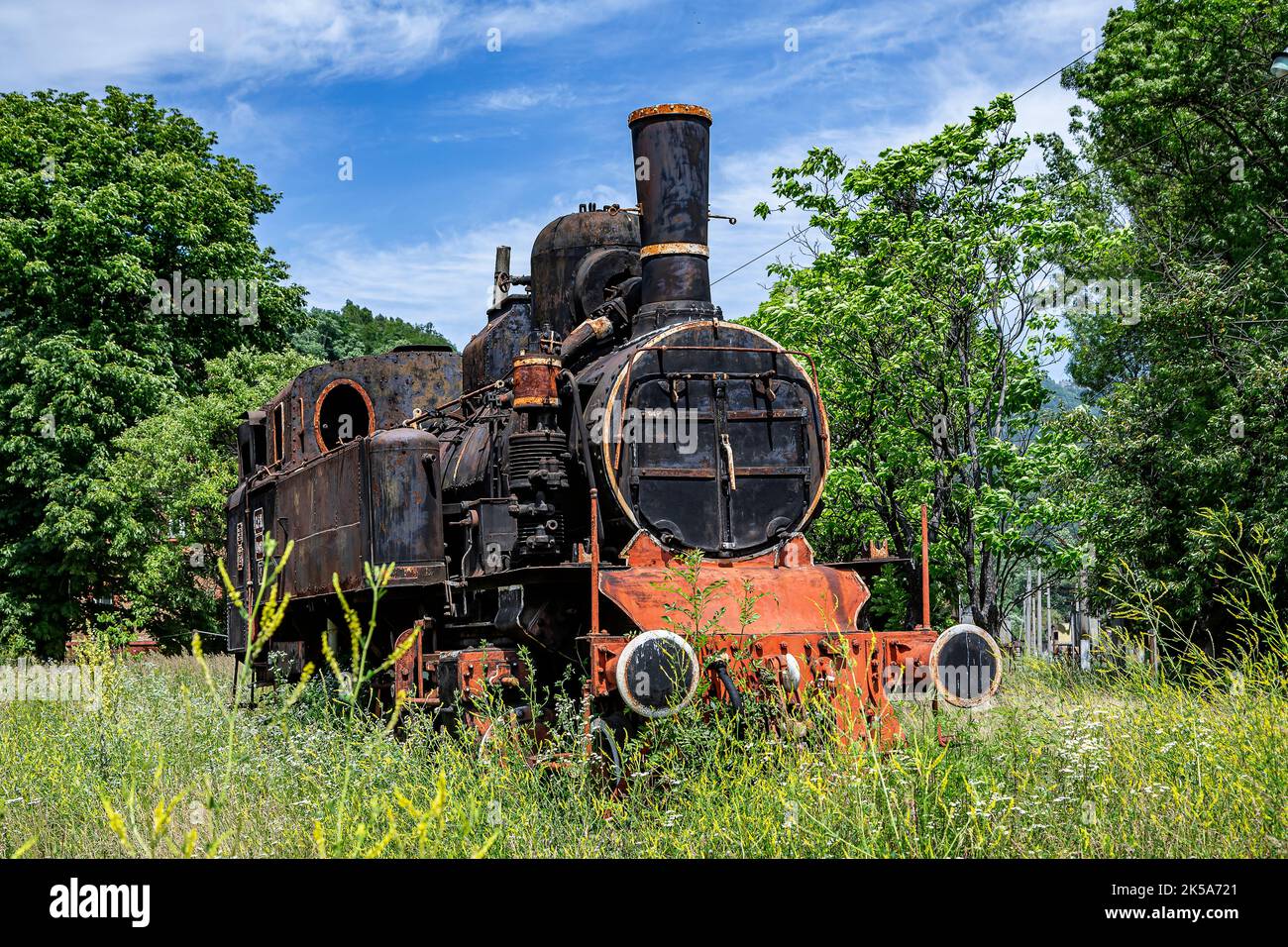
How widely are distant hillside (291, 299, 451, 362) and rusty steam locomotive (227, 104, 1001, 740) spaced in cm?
3109

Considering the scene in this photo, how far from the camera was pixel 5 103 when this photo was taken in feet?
87.5

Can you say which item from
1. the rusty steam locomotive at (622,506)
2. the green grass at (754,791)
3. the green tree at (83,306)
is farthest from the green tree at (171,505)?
the green grass at (754,791)

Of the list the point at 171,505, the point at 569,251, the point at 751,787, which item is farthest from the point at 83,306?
the point at 751,787

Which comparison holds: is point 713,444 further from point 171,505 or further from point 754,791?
point 171,505

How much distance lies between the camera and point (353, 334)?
46969 mm

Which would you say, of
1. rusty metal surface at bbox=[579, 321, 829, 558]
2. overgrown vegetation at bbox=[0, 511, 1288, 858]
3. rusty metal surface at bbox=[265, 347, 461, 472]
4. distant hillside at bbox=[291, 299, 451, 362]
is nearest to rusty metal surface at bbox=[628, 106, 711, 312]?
rusty metal surface at bbox=[579, 321, 829, 558]

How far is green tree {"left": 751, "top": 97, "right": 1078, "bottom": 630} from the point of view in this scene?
15.5m

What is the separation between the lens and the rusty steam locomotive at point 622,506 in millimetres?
7168

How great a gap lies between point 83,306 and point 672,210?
1954 cm

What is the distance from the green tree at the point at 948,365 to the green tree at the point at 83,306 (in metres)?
14.1

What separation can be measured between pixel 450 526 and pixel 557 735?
352 cm
